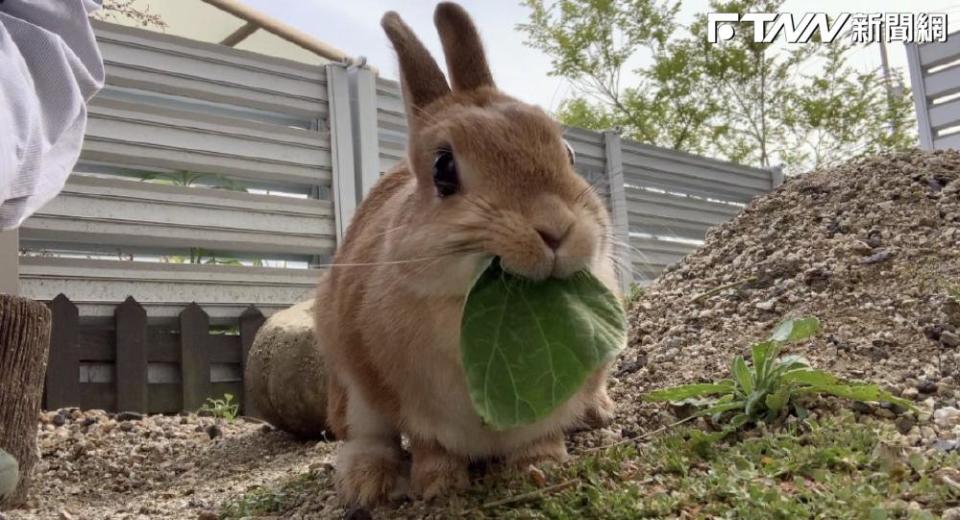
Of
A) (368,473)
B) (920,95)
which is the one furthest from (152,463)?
(920,95)

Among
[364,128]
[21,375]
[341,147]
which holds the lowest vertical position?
[21,375]

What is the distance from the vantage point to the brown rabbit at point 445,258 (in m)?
1.91

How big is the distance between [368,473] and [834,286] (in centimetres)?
201

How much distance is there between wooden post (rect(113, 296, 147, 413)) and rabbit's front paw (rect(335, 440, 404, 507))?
11.6ft

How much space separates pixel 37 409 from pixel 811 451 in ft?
10.9

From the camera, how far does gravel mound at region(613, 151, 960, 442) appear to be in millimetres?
2916

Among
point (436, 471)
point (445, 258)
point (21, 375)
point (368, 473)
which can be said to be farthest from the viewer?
point (21, 375)

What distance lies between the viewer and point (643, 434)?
2.76m

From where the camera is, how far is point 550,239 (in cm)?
184

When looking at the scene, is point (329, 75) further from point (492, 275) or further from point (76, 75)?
point (492, 275)

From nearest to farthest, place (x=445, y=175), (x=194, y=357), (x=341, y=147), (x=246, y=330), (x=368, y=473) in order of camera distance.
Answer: (x=445, y=175) < (x=368, y=473) < (x=194, y=357) < (x=246, y=330) < (x=341, y=147)

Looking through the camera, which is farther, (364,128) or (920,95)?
(920,95)

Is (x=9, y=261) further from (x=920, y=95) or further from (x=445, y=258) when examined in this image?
(x=920, y=95)

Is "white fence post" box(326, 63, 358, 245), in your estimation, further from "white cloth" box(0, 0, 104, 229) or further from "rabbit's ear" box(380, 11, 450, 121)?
"rabbit's ear" box(380, 11, 450, 121)
